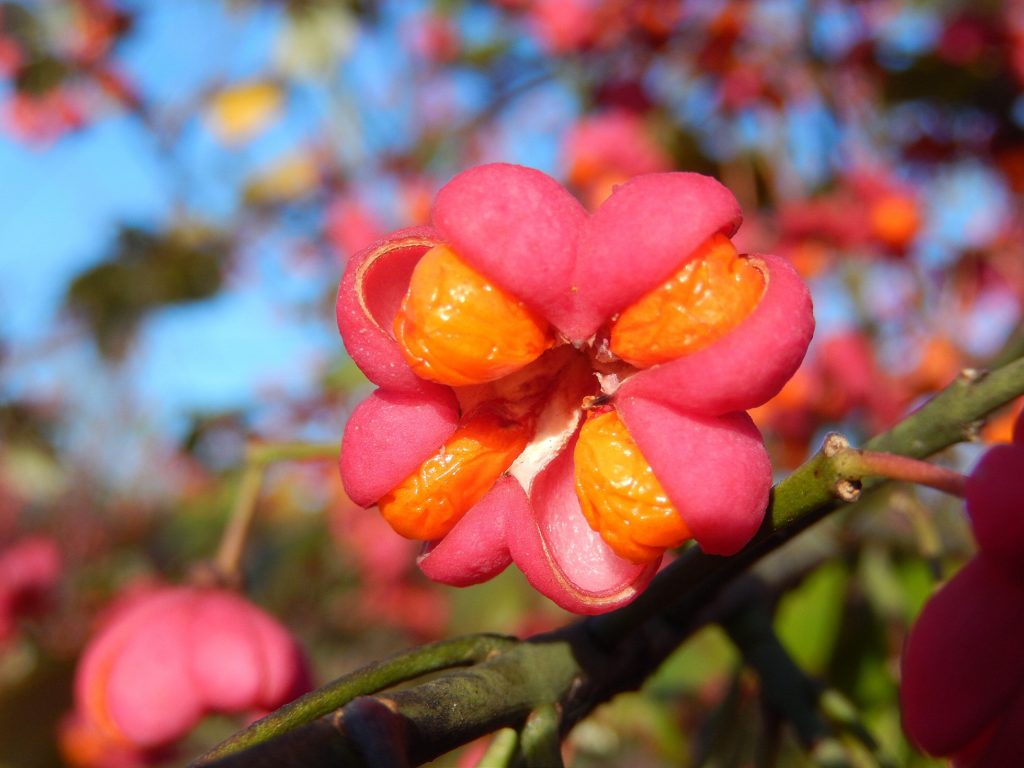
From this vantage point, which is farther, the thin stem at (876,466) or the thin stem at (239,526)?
the thin stem at (239,526)

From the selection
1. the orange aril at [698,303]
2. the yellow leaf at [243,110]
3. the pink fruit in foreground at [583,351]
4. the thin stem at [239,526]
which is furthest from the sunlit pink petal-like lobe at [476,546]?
the yellow leaf at [243,110]

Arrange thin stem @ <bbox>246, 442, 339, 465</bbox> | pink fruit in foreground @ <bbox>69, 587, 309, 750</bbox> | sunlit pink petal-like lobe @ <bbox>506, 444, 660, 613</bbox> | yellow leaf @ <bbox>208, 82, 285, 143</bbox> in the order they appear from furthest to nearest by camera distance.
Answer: yellow leaf @ <bbox>208, 82, 285, 143</bbox> < pink fruit in foreground @ <bbox>69, 587, 309, 750</bbox> < thin stem @ <bbox>246, 442, 339, 465</bbox> < sunlit pink petal-like lobe @ <bbox>506, 444, 660, 613</bbox>

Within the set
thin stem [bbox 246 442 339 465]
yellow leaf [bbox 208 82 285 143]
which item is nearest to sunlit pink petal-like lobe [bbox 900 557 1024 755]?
thin stem [bbox 246 442 339 465]

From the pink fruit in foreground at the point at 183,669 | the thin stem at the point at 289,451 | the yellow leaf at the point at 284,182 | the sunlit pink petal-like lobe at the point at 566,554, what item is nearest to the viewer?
the sunlit pink petal-like lobe at the point at 566,554

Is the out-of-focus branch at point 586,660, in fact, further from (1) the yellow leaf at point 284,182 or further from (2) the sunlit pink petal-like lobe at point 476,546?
(1) the yellow leaf at point 284,182

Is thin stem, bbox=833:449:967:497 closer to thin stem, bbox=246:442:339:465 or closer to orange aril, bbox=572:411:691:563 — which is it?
orange aril, bbox=572:411:691:563

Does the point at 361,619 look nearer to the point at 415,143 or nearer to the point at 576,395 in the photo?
the point at 415,143

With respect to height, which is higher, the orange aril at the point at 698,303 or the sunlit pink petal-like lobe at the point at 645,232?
the sunlit pink petal-like lobe at the point at 645,232

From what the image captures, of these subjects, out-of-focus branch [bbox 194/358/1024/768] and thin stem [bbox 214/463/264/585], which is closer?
out-of-focus branch [bbox 194/358/1024/768]
